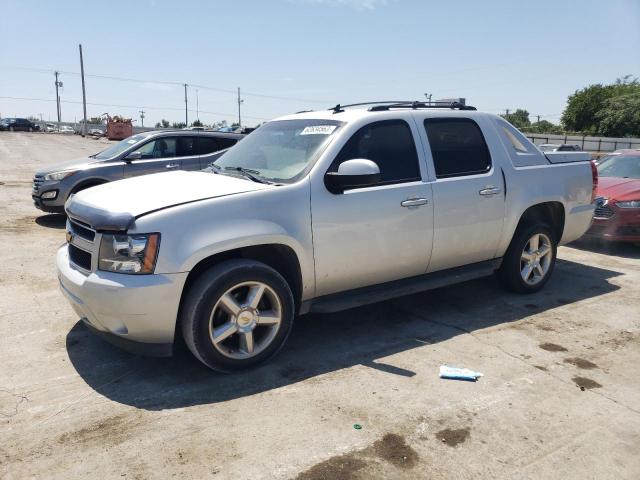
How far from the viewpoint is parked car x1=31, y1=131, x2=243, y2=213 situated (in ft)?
29.2

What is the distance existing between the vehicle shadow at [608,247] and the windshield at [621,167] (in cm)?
111

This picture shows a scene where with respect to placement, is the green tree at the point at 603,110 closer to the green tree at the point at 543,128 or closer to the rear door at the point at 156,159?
the green tree at the point at 543,128

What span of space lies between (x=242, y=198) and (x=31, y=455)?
76.4 inches

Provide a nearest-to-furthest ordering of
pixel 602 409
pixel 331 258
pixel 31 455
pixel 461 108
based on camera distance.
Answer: pixel 31 455
pixel 602 409
pixel 331 258
pixel 461 108

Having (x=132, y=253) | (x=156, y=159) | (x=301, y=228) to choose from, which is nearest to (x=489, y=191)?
(x=301, y=228)

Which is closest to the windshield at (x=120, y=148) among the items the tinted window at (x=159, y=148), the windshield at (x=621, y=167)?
the tinted window at (x=159, y=148)

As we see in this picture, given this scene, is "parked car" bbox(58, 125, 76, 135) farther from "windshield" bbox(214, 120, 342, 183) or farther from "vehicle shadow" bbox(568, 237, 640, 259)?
"windshield" bbox(214, 120, 342, 183)

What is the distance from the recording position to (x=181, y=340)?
13.8ft

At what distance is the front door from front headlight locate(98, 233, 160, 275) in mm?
1173

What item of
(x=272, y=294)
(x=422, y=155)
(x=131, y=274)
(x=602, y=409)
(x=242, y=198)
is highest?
(x=422, y=155)

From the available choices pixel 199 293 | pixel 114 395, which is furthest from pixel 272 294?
pixel 114 395

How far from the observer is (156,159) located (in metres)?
9.25

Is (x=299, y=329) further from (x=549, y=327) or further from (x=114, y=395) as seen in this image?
(x=549, y=327)

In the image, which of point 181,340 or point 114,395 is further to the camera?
point 181,340
